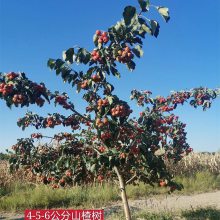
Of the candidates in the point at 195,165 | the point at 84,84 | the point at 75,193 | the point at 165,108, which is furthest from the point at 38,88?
the point at 195,165

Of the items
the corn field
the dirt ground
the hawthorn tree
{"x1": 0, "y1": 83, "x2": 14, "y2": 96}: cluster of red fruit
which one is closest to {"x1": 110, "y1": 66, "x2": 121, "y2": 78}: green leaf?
the hawthorn tree

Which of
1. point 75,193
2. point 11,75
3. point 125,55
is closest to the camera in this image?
point 125,55

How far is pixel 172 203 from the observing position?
10.3m

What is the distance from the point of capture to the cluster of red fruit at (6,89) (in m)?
4.96

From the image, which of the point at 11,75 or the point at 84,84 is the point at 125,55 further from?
the point at 11,75

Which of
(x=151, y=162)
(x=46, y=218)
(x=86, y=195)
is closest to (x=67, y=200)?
(x=86, y=195)

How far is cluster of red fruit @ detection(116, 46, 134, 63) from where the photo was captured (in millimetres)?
4777

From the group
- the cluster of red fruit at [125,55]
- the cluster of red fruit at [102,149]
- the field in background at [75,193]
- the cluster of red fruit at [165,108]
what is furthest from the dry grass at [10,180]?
the cluster of red fruit at [125,55]

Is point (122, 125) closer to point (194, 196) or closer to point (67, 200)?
point (67, 200)

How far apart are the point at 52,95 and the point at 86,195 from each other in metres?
5.94

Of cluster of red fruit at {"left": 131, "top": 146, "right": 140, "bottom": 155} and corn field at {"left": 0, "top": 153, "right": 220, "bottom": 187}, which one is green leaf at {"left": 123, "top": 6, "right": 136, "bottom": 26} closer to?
cluster of red fruit at {"left": 131, "top": 146, "right": 140, "bottom": 155}

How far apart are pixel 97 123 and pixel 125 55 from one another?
0.94 metres

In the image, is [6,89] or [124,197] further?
[124,197]

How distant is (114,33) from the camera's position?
4.93m
